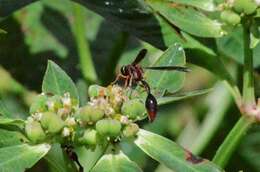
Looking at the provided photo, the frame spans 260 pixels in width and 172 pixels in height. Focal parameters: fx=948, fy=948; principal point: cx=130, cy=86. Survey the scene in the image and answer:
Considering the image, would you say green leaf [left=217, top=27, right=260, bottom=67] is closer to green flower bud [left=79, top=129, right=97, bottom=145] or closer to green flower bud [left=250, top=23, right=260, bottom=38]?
green flower bud [left=250, top=23, right=260, bottom=38]

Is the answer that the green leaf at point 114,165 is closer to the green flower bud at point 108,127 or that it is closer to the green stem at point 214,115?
the green flower bud at point 108,127

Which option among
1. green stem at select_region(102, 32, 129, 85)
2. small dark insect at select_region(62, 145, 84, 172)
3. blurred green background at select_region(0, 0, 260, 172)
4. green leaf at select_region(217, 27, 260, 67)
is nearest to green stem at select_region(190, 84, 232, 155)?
blurred green background at select_region(0, 0, 260, 172)

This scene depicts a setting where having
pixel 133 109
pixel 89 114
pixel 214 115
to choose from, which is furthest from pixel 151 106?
pixel 214 115

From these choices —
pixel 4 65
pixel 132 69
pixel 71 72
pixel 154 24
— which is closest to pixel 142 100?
pixel 132 69

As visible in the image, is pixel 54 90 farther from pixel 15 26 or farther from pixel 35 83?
pixel 15 26

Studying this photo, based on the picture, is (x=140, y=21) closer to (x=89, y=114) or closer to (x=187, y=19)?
(x=187, y=19)

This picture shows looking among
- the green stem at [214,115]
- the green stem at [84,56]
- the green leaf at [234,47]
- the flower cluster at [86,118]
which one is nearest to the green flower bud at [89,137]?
the flower cluster at [86,118]

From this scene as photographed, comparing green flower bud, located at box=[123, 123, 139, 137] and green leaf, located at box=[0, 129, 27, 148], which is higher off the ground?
green flower bud, located at box=[123, 123, 139, 137]
